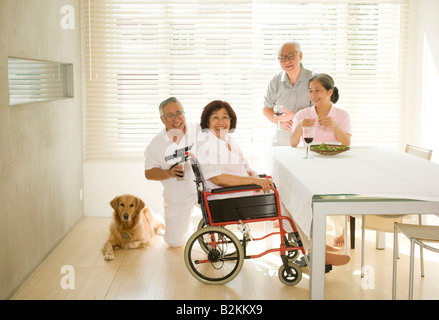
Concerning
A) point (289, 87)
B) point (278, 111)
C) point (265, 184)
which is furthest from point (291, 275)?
point (289, 87)

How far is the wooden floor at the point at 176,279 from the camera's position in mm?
3527

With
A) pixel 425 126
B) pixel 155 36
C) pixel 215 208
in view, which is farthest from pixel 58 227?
pixel 425 126

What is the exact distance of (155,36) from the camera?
5.48 meters

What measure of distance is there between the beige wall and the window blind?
32 centimetres

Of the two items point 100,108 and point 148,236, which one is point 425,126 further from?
point 100,108

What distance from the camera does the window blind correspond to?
Answer: 546 centimetres

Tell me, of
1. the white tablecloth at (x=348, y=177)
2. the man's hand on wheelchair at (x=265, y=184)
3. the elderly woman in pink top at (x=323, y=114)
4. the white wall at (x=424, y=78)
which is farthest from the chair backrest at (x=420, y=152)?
the man's hand on wheelchair at (x=265, y=184)

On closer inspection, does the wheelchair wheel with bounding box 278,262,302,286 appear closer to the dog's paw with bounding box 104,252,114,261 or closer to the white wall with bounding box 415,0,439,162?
the dog's paw with bounding box 104,252,114,261

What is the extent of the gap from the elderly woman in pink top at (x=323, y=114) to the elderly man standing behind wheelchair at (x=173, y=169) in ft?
2.69

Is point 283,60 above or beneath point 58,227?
above

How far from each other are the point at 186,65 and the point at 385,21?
202 centimetres

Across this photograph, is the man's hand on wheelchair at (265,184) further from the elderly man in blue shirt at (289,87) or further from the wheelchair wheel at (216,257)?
the elderly man in blue shirt at (289,87)
